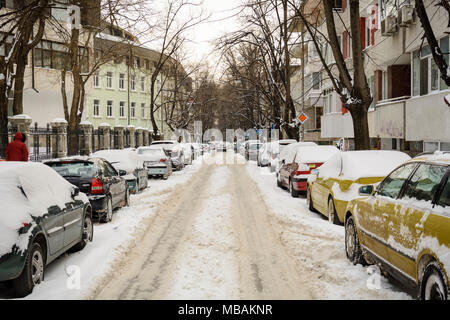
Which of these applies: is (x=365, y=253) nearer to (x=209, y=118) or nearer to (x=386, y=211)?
(x=386, y=211)

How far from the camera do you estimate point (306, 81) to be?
4597cm

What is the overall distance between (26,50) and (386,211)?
15.3 meters

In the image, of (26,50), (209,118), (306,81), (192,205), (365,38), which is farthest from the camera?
(209,118)

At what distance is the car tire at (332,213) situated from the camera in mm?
10164

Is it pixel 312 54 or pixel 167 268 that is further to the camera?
pixel 312 54

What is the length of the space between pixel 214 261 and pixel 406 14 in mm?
15353

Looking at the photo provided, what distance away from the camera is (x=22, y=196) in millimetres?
6000

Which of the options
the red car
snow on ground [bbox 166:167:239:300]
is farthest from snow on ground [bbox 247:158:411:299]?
the red car

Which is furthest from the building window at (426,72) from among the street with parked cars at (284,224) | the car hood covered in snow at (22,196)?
the car hood covered in snow at (22,196)

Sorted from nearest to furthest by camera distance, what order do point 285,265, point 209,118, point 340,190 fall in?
point 285,265, point 340,190, point 209,118

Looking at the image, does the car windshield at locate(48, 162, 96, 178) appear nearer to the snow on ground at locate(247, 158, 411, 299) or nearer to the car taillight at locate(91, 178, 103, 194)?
the car taillight at locate(91, 178, 103, 194)

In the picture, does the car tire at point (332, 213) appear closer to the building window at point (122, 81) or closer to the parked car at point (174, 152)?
the parked car at point (174, 152)

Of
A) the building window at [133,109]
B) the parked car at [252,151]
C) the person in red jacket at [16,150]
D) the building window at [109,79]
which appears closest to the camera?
the person in red jacket at [16,150]
